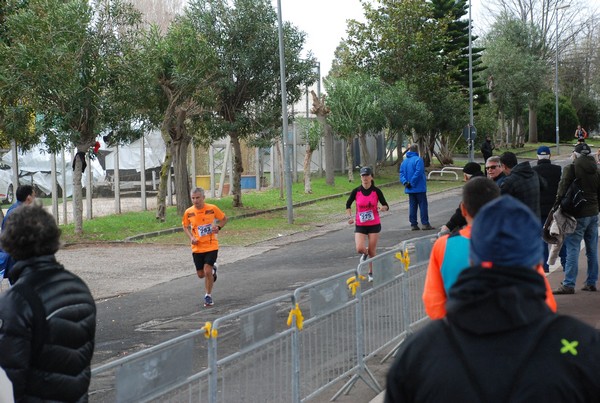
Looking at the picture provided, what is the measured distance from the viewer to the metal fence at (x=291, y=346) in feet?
15.1

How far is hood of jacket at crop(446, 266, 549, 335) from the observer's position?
2.39 m

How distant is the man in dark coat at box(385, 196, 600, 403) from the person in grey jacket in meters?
8.67

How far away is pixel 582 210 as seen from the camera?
426 inches

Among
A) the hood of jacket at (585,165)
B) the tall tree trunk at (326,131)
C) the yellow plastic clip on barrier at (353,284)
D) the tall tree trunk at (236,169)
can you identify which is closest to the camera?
the yellow plastic clip on barrier at (353,284)

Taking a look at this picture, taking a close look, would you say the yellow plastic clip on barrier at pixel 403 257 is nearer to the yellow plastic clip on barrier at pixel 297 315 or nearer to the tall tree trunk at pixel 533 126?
the yellow plastic clip on barrier at pixel 297 315

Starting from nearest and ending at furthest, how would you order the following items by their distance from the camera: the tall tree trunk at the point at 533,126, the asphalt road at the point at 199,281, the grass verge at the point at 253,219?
the asphalt road at the point at 199,281
the grass verge at the point at 253,219
the tall tree trunk at the point at 533,126

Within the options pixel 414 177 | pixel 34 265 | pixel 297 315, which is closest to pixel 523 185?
pixel 297 315

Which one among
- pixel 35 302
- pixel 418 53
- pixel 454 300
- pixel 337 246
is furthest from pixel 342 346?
pixel 418 53

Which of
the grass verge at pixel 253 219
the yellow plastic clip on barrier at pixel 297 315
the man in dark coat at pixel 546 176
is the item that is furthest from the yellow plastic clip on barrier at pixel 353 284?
the grass verge at pixel 253 219

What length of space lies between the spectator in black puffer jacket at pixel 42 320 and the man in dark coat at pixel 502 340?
1988mm

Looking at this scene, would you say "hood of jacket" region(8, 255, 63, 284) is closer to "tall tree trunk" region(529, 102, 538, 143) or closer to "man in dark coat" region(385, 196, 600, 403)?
"man in dark coat" region(385, 196, 600, 403)

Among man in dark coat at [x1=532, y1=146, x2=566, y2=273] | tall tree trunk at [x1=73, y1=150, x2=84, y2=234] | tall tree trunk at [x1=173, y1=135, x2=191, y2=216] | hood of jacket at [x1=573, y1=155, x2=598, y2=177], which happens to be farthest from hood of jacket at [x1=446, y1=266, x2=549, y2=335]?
tall tree trunk at [x1=173, y1=135, x2=191, y2=216]

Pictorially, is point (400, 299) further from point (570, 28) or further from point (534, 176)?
point (570, 28)

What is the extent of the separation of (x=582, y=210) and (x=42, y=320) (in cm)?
826
